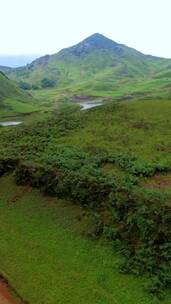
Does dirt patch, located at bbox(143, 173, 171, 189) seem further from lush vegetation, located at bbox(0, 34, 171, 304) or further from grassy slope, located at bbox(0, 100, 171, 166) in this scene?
grassy slope, located at bbox(0, 100, 171, 166)

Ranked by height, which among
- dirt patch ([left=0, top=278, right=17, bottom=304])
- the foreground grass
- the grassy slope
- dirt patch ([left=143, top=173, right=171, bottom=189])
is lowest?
dirt patch ([left=0, top=278, right=17, bottom=304])

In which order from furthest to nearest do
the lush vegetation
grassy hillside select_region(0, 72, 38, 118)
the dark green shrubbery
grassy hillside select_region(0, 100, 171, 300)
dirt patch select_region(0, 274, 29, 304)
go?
grassy hillside select_region(0, 72, 38, 118) < grassy hillside select_region(0, 100, 171, 300) < the lush vegetation < the dark green shrubbery < dirt patch select_region(0, 274, 29, 304)

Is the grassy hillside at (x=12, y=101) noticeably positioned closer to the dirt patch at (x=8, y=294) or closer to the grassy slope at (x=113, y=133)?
the grassy slope at (x=113, y=133)

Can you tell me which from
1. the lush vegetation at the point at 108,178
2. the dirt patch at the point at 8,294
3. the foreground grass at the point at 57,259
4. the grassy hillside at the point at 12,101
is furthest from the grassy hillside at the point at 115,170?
the grassy hillside at the point at 12,101

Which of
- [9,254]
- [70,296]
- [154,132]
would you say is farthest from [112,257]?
[154,132]

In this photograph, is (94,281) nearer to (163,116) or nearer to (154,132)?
(154,132)

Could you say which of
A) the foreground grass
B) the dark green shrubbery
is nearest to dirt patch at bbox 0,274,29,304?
the foreground grass
